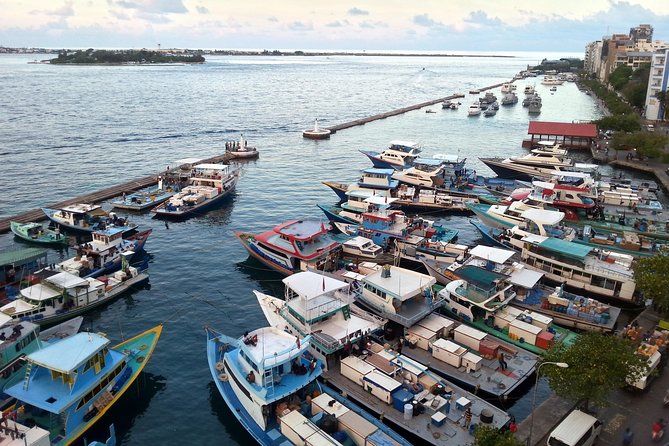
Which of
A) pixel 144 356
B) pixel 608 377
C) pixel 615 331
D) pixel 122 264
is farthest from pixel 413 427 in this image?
pixel 122 264

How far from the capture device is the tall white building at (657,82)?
11567 cm

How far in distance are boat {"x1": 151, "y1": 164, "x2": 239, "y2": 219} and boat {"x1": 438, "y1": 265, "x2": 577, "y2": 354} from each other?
34.7m

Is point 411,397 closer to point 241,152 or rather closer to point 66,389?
point 66,389

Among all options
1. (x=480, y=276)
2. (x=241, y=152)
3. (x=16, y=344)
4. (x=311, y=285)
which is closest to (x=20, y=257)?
(x=16, y=344)

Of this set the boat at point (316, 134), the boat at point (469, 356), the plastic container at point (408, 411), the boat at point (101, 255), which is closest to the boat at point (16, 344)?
the boat at point (101, 255)

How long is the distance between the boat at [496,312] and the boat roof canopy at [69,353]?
71.5 ft

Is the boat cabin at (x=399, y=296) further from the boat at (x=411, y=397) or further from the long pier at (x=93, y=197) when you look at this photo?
the long pier at (x=93, y=197)

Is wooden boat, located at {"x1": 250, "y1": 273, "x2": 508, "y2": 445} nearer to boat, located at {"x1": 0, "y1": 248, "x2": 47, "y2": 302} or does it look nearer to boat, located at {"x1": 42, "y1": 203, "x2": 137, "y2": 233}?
boat, located at {"x1": 0, "y1": 248, "x2": 47, "y2": 302}

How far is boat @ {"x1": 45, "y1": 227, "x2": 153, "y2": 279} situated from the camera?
136ft

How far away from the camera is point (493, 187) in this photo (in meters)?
67.6

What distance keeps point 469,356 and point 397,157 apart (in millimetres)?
50305

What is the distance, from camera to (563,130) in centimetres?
9525

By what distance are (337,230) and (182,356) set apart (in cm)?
2547

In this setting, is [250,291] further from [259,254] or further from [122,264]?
[122,264]
